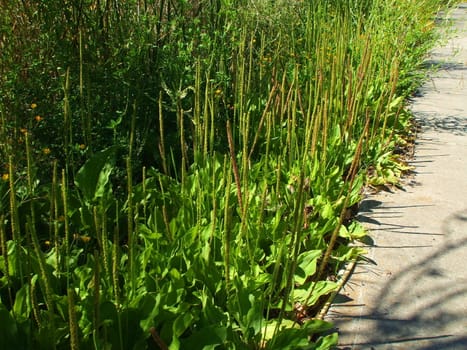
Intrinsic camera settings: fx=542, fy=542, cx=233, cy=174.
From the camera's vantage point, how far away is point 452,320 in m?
2.19

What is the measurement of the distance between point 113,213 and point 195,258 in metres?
0.72

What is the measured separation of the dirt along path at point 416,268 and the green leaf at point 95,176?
1.15 metres

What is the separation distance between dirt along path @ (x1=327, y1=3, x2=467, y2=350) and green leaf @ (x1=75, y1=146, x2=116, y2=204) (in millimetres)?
1151

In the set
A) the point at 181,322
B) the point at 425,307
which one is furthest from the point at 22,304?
the point at 425,307

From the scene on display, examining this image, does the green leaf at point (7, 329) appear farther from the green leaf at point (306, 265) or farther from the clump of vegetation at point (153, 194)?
the green leaf at point (306, 265)

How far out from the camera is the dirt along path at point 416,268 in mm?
2092

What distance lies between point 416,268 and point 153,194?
4.27 feet

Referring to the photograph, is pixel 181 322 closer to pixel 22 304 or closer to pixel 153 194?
pixel 22 304

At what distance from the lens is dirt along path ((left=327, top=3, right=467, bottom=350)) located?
6.86 feet

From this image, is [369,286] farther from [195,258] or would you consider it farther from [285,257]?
[195,258]

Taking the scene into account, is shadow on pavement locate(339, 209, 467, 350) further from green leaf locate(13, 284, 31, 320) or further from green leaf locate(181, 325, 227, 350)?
green leaf locate(13, 284, 31, 320)

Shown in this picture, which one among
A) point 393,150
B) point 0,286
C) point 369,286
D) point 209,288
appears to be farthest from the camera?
point 393,150

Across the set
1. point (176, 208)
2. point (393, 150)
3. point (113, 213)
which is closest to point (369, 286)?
point (176, 208)

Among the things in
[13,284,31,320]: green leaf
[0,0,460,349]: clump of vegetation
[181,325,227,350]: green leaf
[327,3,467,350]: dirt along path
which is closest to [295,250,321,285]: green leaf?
[0,0,460,349]: clump of vegetation
